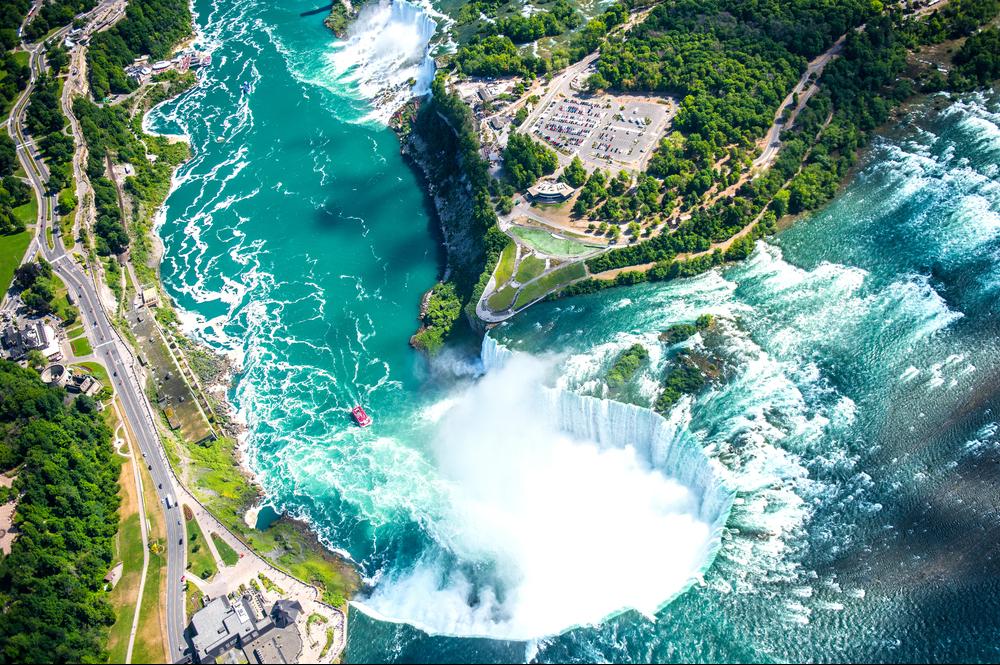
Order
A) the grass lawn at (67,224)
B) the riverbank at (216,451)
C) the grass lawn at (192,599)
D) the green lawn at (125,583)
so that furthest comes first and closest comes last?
the grass lawn at (67,224) < the riverbank at (216,451) < the grass lawn at (192,599) < the green lawn at (125,583)

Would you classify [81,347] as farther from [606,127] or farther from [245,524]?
[606,127]

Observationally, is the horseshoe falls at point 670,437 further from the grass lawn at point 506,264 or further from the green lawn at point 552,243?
the green lawn at point 552,243

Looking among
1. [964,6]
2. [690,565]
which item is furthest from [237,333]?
[964,6]

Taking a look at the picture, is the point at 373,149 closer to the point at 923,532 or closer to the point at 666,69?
A: the point at 666,69

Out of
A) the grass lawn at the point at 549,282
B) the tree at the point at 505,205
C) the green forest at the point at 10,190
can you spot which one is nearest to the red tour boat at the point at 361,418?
the grass lawn at the point at 549,282

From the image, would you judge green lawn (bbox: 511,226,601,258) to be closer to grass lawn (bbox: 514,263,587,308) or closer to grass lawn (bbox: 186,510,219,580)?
grass lawn (bbox: 514,263,587,308)

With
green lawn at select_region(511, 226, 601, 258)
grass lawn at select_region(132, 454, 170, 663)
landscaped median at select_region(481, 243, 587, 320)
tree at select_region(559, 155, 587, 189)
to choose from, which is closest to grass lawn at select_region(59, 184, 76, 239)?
grass lawn at select_region(132, 454, 170, 663)

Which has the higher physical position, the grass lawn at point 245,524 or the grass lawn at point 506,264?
the grass lawn at point 506,264
